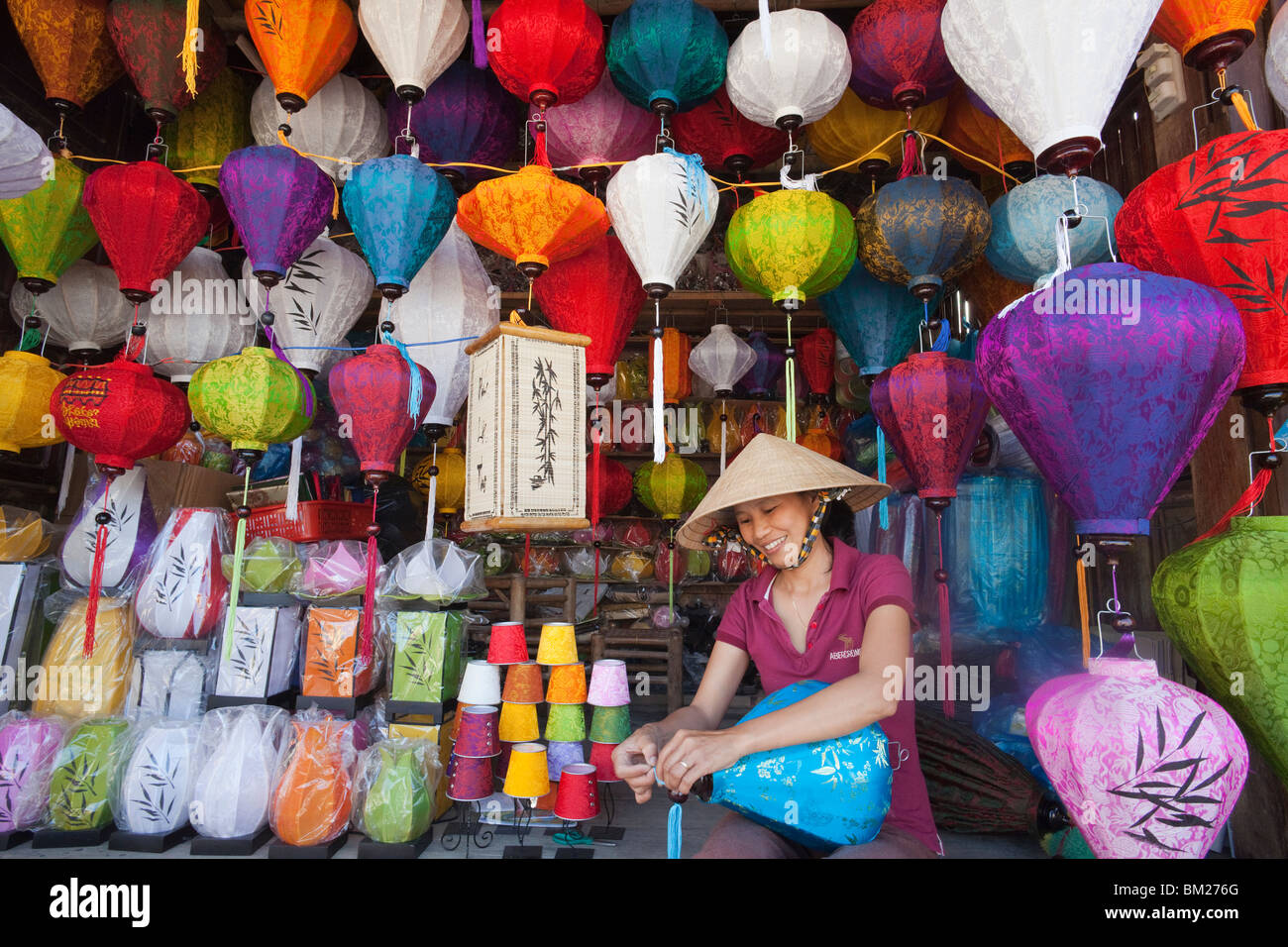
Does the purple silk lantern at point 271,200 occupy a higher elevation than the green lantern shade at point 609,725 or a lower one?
higher

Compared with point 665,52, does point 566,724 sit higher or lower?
lower

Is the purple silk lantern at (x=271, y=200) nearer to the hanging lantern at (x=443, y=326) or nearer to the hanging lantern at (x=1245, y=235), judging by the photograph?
the hanging lantern at (x=443, y=326)

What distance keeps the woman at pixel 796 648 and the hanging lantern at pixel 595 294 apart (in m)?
0.89

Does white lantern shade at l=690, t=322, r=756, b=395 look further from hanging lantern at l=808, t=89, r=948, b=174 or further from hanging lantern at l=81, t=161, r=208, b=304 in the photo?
hanging lantern at l=81, t=161, r=208, b=304

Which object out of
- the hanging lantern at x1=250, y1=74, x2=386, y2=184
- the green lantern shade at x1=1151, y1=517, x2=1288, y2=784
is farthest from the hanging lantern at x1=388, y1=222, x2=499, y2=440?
the green lantern shade at x1=1151, y1=517, x2=1288, y2=784

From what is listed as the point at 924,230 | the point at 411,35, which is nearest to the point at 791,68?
the point at 924,230

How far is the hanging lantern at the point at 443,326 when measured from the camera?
255 centimetres

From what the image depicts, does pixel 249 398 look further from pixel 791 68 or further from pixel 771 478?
pixel 791 68

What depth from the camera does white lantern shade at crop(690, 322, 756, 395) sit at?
Answer: 12.1 ft

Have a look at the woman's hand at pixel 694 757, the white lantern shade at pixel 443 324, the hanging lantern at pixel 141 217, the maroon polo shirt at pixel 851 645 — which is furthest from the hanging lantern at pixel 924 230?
the hanging lantern at pixel 141 217

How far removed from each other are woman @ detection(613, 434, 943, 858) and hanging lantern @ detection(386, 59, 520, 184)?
67.7 inches

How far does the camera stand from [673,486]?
13.8 ft

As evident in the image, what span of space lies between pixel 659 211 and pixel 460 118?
100 cm

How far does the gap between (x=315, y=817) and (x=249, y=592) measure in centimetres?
97
